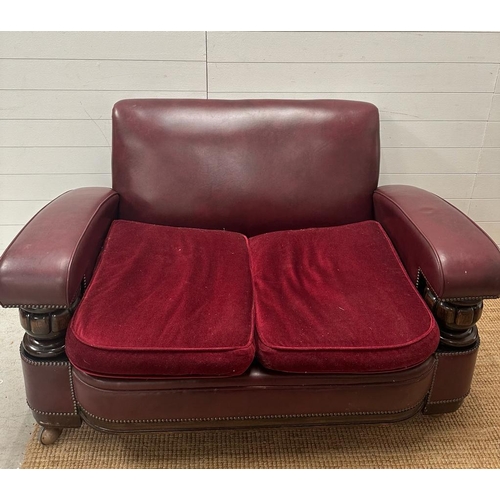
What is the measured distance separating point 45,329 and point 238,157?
33.2 inches

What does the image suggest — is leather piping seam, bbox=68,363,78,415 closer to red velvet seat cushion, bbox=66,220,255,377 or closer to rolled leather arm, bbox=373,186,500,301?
red velvet seat cushion, bbox=66,220,255,377

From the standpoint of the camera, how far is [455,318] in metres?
1.50

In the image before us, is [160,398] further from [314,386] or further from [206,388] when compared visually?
[314,386]

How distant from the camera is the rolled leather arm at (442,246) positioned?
1442 mm

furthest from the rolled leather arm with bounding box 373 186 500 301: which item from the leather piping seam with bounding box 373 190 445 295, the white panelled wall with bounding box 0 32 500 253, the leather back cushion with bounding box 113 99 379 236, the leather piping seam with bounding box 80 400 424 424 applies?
the white panelled wall with bounding box 0 32 500 253

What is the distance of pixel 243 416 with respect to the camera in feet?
4.93

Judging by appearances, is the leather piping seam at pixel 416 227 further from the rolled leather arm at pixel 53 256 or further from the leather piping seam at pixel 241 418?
the rolled leather arm at pixel 53 256

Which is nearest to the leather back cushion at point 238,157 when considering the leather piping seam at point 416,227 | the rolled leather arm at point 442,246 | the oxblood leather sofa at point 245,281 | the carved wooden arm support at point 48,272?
the oxblood leather sofa at point 245,281

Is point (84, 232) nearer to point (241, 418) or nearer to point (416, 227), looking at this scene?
point (241, 418)

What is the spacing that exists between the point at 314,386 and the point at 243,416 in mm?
212

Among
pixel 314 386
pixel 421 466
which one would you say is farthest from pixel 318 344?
pixel 421 466

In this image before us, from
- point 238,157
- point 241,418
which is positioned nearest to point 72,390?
point 241,418

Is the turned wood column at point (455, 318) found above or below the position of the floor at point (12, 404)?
above

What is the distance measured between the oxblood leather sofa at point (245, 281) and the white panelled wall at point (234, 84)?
203mm
